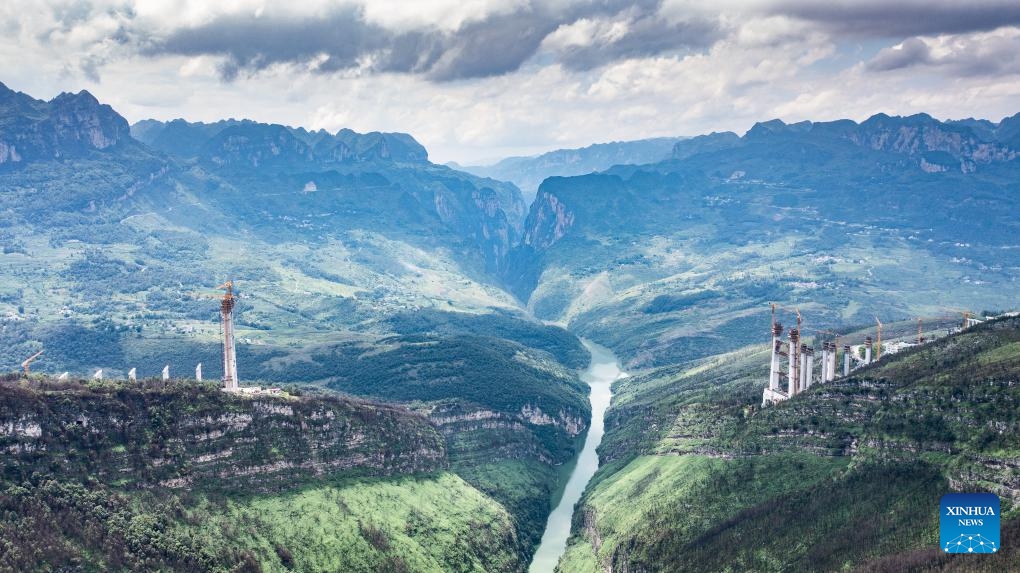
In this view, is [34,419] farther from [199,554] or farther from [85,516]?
[199,554]

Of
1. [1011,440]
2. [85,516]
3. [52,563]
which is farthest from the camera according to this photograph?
[1011,440]

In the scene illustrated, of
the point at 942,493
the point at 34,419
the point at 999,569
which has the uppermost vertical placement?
the point at 34,419

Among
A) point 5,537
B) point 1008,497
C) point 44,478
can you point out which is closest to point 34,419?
point 44,478

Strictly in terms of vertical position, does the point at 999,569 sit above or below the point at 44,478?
below

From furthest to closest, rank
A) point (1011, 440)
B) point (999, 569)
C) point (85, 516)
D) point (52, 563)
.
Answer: point (1011, 440), point (85, 516), point (52, 563), point (999, 569)

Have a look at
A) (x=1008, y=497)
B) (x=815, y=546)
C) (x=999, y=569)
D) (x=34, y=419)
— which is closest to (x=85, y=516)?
(x=34, y=419)

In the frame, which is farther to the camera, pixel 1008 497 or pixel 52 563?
pixel 1008 497

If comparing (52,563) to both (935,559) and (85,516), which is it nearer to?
(85,516)
